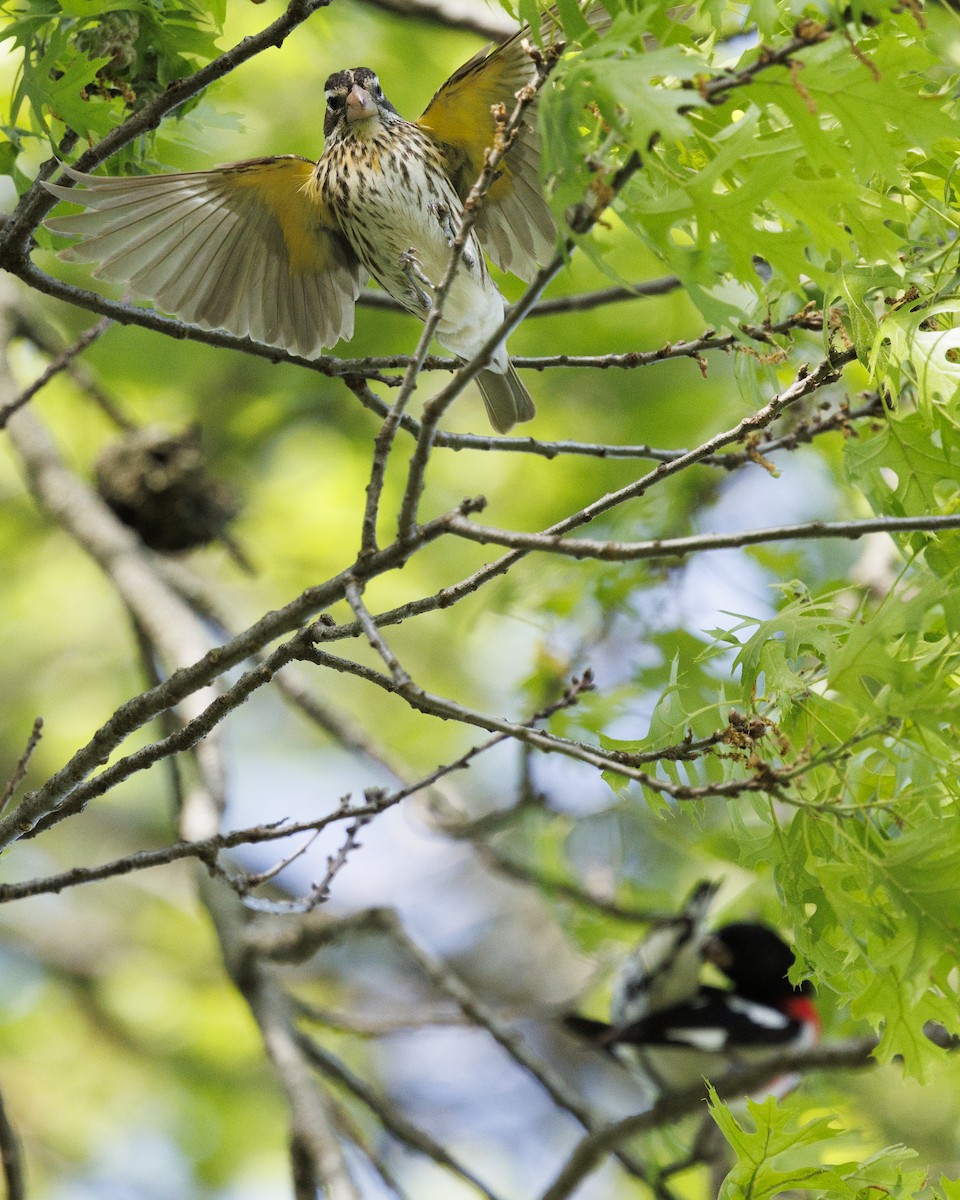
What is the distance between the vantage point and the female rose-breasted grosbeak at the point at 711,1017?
5688 millimetres

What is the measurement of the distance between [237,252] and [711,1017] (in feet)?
13.6

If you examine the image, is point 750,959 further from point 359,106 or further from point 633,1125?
point 359,106

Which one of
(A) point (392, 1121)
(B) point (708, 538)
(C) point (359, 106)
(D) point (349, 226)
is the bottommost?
(A) point (392, 1121)

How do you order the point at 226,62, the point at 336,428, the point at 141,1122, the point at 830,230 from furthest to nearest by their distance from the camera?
1. the point at 141,1122
2. the point at 336,428
3. the point at 226,62
4. the point at 830,230

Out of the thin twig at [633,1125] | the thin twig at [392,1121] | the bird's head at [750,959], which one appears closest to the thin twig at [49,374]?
the thin twig at [392,1121]

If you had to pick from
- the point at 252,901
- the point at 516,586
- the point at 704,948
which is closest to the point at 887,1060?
the point at 252,901

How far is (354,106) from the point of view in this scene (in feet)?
11.9

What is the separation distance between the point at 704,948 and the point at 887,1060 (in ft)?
13.0

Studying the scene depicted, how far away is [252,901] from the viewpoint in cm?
254

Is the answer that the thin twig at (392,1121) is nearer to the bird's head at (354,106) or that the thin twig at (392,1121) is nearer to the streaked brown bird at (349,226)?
the streaked brown bird at (349,226)

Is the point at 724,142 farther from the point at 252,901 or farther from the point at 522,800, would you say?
the point at 522,800

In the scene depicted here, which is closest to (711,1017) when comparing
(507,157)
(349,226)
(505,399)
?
(505,399)

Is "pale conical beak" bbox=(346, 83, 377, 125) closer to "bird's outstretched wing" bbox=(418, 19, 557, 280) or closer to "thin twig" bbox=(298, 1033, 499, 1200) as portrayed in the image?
"bird's outstretched wing" bbox=(418, 19, 557, 280)

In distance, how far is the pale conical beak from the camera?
3.59 meters
